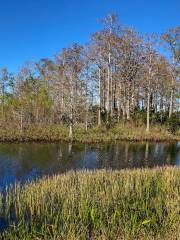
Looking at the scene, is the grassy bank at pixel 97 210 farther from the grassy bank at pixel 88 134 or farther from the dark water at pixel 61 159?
the grassy bank at pixel 88 134

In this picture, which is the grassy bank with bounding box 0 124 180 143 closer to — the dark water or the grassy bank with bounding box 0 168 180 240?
the dark water

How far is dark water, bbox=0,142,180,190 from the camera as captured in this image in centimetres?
1303

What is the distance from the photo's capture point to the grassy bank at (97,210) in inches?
219

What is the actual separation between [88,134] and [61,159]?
9940mm

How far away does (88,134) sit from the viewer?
86.2ft

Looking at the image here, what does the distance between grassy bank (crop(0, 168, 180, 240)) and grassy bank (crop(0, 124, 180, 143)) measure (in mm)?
15328

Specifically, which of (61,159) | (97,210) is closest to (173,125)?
(61,159)

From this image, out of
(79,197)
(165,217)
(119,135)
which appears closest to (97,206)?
(79,197)

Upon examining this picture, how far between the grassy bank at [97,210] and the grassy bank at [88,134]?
15328 millimetres

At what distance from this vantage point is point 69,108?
970 inches

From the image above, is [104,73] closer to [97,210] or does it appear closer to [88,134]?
[88,134]

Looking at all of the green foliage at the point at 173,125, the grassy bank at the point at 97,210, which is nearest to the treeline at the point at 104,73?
the green foliage at the point at 173,125

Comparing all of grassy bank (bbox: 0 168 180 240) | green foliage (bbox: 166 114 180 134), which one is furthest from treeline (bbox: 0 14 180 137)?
grassy bank (bbox: 0 168 180 240)

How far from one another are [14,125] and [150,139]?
13635 millimetres
